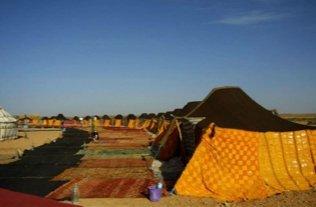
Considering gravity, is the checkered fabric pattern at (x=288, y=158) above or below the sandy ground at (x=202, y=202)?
above

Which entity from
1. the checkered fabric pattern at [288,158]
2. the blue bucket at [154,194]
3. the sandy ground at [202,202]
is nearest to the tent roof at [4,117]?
the sandy ground at [202,202]

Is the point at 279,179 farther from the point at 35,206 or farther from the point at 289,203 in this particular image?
the point at 35,206

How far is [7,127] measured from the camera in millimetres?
36969

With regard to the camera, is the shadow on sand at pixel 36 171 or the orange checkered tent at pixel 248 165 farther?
the shadow on sand at pixel 36 171

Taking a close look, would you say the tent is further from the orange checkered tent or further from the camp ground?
the orange checkered tent

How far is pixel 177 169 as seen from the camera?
57.4ft

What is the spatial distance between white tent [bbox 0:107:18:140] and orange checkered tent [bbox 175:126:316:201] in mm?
27187

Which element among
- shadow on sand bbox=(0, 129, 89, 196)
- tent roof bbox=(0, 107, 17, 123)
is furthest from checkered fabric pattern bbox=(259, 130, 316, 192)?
tent roof bbox=(0, 107, 17, 123)

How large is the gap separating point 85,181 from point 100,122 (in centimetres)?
5545

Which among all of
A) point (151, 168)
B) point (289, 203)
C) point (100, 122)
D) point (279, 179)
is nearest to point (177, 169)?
point (151, 168)

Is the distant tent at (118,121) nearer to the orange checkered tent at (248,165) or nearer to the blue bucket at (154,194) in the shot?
the orange checkered tent at (248,165)

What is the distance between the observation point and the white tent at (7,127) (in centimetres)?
3613

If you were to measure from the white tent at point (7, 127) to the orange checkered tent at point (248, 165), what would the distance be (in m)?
27.2

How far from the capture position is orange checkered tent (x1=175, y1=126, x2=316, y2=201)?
506 inches
